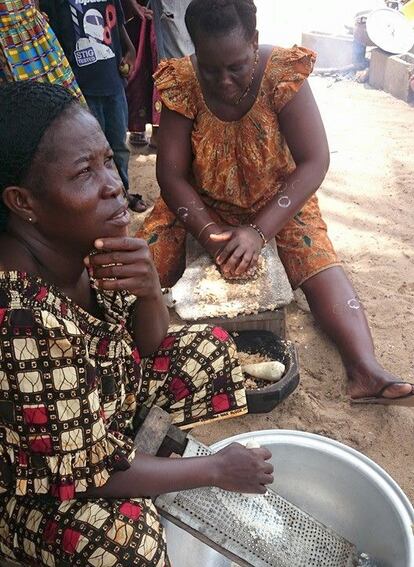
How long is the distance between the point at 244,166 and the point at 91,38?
1.05 m

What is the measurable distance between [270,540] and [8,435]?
679mm

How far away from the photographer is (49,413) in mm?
1107

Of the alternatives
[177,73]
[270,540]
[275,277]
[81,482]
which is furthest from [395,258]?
[81,482]

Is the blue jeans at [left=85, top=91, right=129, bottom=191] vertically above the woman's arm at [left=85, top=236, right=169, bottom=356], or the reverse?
the woman's arm at [left=85, top=236, right=169, bottom=356]

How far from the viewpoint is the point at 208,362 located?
5.22 ft

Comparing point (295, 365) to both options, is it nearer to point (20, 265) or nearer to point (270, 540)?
point (270, 540)

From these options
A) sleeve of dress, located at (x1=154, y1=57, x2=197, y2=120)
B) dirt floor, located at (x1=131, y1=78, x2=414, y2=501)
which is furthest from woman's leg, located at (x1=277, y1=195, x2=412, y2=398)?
sleeve of dress, located at (x1=154, y1=57, x2=197, y2=120)

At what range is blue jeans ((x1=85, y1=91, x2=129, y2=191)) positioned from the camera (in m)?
2.98

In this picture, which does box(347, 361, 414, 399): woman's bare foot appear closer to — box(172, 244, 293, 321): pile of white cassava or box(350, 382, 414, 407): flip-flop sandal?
box(350, 382, 414, 407): flip-flop sandal

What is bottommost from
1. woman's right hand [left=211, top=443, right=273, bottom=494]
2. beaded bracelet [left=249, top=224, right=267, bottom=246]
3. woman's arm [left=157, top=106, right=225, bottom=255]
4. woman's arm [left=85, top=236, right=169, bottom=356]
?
woman's right hand [left=211, top=443, right=273, bottom=494]

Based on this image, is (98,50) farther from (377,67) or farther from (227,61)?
(377,67)

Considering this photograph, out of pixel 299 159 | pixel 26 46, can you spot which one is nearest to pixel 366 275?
pixel 299 159

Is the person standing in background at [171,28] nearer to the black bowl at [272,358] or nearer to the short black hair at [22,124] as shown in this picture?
the black bowl at [272,358]

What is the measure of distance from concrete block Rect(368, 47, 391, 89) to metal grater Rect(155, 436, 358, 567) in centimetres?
517
